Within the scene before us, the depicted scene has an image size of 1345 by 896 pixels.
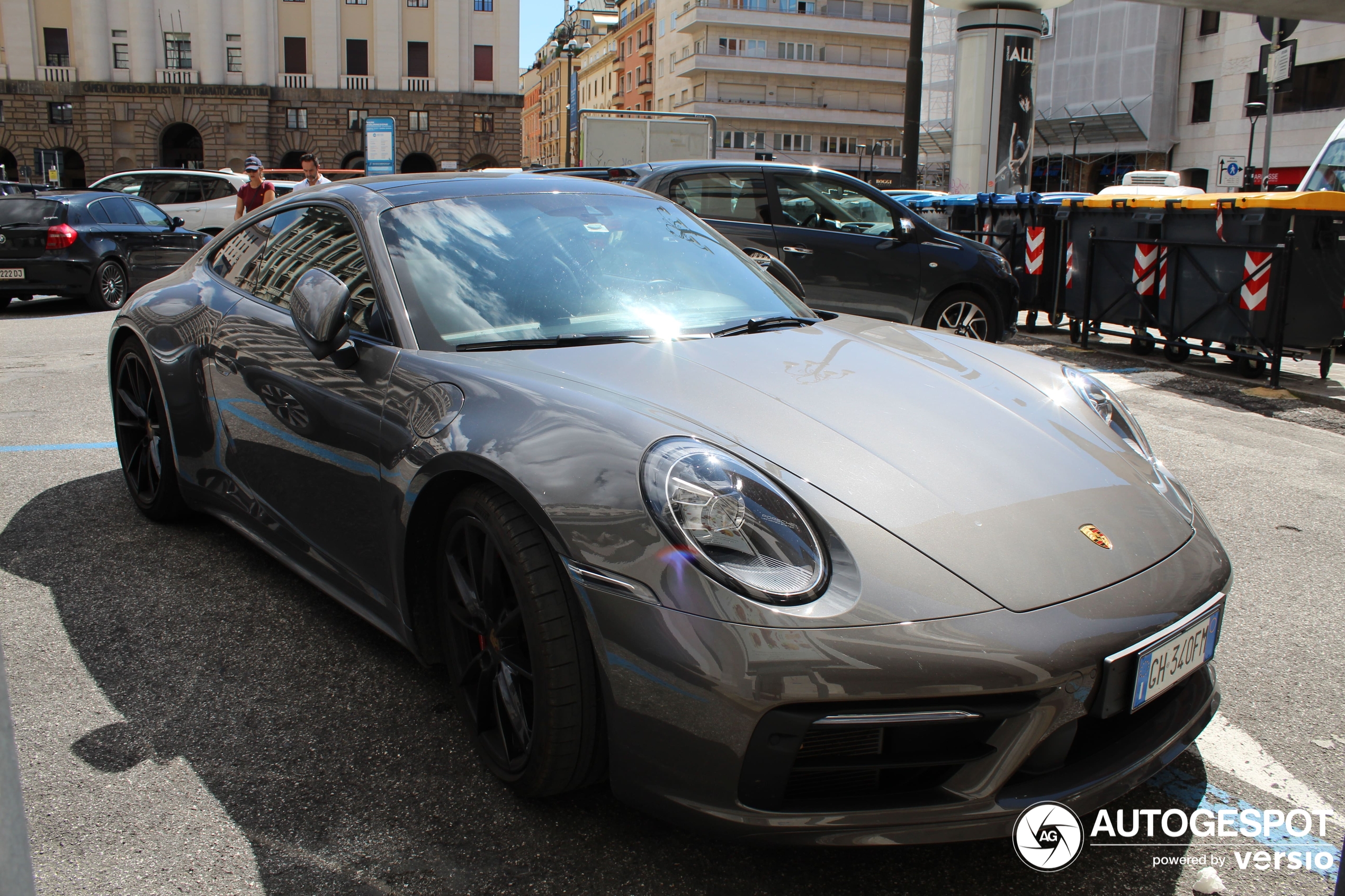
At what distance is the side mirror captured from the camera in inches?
105

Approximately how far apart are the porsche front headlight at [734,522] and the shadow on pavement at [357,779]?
2.02 feet

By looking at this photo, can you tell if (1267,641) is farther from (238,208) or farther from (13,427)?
(238,208)

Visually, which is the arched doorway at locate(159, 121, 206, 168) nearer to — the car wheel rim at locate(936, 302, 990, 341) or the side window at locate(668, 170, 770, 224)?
the side window at locate(668, 170, 770, 224)

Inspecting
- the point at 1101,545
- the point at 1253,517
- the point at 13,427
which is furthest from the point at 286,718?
the point at 13,427

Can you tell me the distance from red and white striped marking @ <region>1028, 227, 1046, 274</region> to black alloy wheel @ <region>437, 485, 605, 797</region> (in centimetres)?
1010

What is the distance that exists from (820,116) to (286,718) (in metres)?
74.0

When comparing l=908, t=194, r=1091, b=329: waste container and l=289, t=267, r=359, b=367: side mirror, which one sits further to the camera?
l=908, t=194, r=1091, b=329: waste container

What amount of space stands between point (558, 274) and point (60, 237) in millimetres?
11560

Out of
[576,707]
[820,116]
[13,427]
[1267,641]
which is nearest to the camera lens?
[576,707]

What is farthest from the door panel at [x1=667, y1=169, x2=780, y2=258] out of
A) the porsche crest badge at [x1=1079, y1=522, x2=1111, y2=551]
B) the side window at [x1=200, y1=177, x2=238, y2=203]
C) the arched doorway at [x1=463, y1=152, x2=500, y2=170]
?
the arched doorway at [x1=463, y1=152, x2=500, y2=170]

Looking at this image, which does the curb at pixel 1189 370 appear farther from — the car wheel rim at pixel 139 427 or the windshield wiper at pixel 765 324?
the car wheel rim at pixel 139 427

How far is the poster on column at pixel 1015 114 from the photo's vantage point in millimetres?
19906

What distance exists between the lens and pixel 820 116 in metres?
72.2

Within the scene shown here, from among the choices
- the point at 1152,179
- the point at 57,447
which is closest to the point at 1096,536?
the point at 57,447
